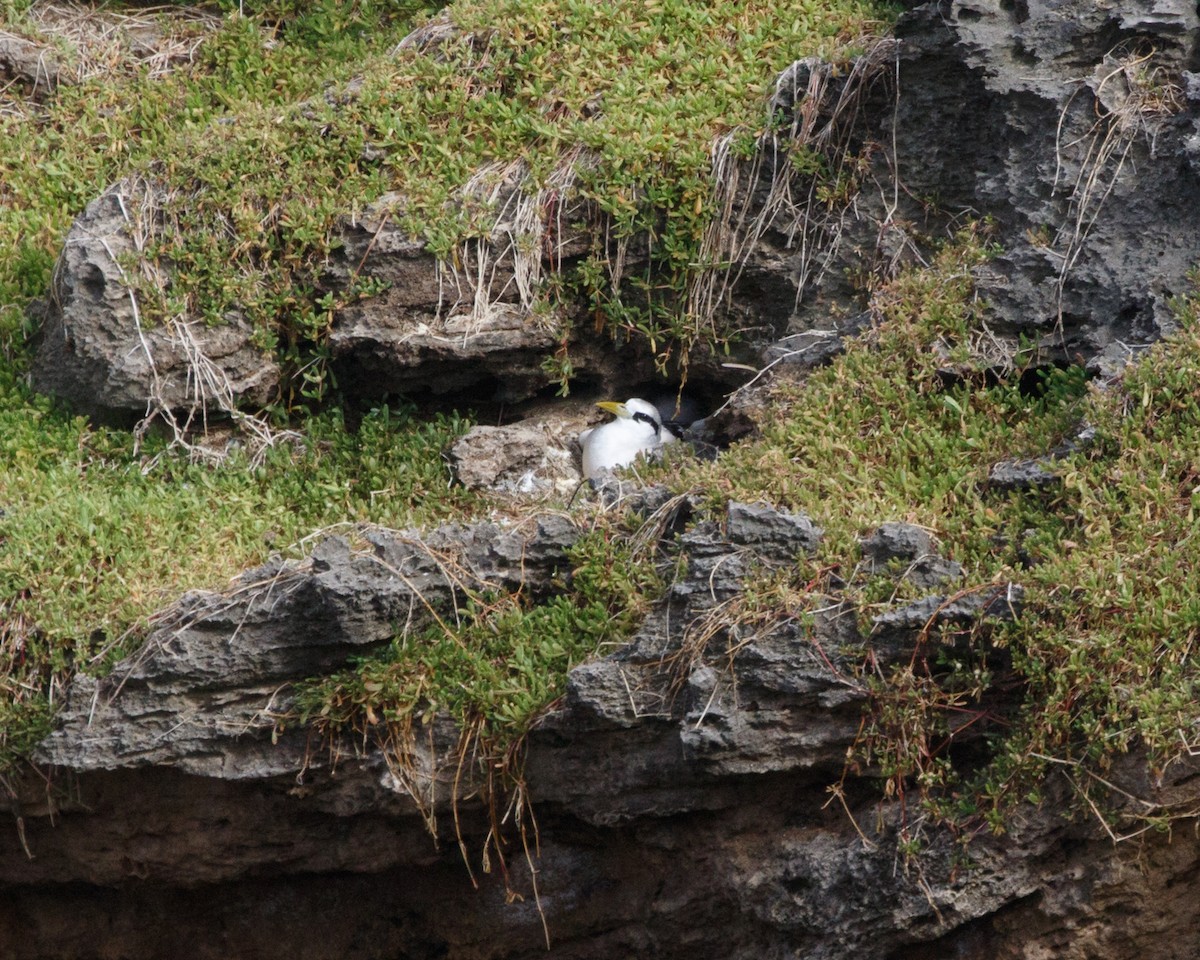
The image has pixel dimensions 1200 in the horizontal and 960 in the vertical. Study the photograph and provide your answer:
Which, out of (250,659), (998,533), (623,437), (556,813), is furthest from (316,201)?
(998,533)

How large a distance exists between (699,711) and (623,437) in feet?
6.05

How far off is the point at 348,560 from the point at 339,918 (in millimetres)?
1337

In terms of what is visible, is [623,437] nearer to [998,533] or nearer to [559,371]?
[559,371]

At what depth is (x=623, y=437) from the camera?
5.73 metres

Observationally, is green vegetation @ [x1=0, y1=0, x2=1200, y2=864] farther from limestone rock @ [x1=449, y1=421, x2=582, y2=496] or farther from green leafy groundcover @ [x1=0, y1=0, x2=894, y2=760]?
limestone rock @ [x1=449, y1=421, x2=582, y2=496]

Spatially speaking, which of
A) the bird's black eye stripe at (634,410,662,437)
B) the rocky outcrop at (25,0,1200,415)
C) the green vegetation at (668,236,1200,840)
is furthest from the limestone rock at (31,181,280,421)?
the green vegetation at (668,236,1200,840)

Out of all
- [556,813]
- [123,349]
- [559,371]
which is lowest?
[556,813]

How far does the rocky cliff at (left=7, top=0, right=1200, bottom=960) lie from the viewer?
3.99 meters

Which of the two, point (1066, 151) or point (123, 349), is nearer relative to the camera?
point (1066, 151)

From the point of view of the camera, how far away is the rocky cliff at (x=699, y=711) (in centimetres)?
399

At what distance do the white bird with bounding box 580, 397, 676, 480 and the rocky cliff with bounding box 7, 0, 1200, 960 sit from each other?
247 millimetres

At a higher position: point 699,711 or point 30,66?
point 30,66

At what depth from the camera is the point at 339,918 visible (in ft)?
16.5

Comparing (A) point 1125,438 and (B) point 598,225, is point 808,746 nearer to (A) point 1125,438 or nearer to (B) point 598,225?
(A) point 1125,438
